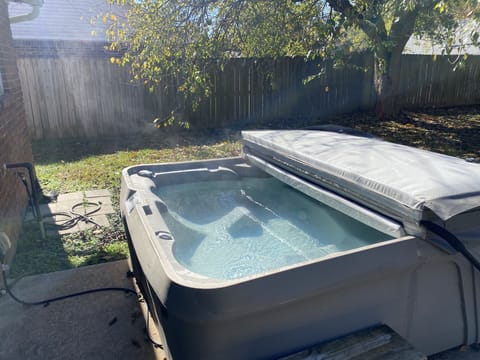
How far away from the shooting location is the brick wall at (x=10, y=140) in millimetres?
3156

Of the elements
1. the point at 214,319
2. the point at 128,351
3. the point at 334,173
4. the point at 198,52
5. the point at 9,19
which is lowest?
the point at 128,351

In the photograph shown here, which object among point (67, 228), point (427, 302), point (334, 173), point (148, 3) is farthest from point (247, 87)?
point (427, 302)

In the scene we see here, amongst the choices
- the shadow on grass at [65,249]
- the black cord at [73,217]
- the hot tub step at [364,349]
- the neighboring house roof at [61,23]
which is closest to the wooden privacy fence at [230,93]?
the neighboring house roof at [61,23]

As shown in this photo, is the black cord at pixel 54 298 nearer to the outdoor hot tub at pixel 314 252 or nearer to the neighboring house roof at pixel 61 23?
the outdoor hot tub at pixel 314 252

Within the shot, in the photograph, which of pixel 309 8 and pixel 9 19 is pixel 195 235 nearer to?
pixel 9 19

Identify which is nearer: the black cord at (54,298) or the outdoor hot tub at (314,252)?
the outdoor hot tub at (314,252)

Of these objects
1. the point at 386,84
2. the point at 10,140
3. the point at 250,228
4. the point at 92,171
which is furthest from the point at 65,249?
the point at 386,84

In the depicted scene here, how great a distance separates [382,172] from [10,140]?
3381mm

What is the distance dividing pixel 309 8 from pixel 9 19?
3.63 m

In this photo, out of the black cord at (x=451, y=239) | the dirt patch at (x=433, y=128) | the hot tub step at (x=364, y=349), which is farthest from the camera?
the dirt patch at (x=433, y=128)

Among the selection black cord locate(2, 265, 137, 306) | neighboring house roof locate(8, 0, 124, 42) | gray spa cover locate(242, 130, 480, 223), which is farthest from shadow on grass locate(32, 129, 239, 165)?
gray spa cover locate(242, 130, 480, 223)

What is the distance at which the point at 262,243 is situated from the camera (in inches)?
123

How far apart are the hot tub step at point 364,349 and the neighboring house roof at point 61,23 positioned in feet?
30.5

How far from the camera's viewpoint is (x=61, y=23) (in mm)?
10469
